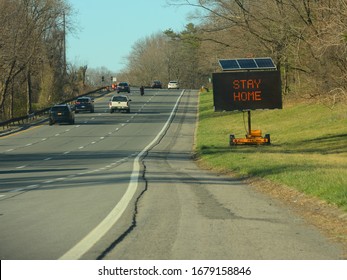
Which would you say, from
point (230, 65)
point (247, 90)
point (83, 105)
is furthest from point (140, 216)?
point (83, 105)

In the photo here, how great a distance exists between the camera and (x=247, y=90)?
33.9 metres

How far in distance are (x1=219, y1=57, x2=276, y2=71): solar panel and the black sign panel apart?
20.7 inches

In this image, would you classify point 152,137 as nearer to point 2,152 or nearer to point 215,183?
point 2,152

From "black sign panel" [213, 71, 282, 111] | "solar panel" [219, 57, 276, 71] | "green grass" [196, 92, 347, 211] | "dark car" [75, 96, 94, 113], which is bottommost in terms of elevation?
"green grass" [196, 92, 347, 211]

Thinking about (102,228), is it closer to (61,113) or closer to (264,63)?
(264,63)

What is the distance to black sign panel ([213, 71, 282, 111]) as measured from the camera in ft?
110

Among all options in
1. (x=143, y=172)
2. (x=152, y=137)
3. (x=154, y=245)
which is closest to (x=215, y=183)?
(x=143, y=172)

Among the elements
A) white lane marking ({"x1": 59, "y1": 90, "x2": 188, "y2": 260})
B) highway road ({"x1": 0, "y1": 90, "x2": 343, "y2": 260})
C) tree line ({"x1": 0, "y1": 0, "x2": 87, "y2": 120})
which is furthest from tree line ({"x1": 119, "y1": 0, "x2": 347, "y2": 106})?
tree line ({"x1": 0, "y1": 0, "x2": 87, "y2": 120})

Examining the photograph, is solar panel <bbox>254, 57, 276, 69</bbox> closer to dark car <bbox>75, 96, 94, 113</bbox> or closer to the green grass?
the green grass

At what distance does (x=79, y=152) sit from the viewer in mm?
38469

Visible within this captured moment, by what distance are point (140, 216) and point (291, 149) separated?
25.7 m

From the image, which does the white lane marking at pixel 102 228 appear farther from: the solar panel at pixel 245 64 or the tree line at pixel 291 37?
the solar panel at pixel 245 64

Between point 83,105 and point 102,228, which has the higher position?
point 102,228

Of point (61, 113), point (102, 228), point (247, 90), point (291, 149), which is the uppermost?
point (247, 90)
